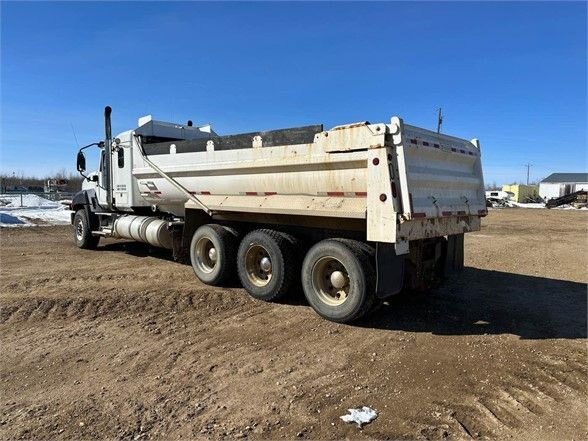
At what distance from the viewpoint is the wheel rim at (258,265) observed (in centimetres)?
728

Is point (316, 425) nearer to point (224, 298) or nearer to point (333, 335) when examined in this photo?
point (333, 335)

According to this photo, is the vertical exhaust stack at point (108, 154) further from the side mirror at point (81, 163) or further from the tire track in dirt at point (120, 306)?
the tire track in dirt at point (120, 306)

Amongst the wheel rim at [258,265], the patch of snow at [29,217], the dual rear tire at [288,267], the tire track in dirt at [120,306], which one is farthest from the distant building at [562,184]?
the tire track in dirt at [120,306]

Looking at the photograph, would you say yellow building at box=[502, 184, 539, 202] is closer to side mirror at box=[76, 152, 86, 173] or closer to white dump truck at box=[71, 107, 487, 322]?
side mirror at box=[76, 152, 86, 173]

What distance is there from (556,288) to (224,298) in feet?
19.3

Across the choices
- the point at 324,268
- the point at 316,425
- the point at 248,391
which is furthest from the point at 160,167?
the point at 316,425

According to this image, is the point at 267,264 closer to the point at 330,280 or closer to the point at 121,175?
the point at 330,280

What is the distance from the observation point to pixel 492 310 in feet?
22.6

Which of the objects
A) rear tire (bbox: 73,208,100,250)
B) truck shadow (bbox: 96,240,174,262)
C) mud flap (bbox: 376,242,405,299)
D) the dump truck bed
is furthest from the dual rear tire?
rear tire (bbox: 73,208,100,250)

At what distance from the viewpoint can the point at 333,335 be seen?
5699 millimetres

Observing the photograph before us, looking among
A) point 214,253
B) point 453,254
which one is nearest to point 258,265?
point 214,253

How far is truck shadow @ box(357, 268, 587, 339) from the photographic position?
6.04 m

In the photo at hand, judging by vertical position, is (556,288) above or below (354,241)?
below

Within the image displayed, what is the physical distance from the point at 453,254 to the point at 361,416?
4.01 metres
